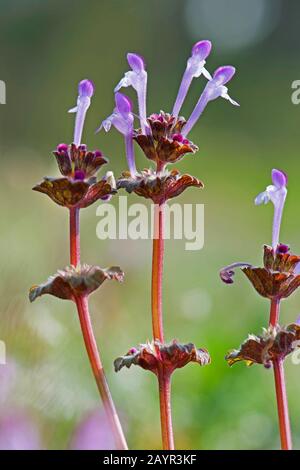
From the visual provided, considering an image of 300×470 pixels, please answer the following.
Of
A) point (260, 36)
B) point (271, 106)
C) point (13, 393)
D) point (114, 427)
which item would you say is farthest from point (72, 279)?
point (260, 36)

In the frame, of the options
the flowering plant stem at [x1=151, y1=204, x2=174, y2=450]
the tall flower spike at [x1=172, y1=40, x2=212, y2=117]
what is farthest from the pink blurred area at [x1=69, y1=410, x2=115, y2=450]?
the tall flower spike at [x1=172, y1=40, x2=212, y2=117]

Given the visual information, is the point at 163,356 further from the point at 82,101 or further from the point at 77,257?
the point at 82,101

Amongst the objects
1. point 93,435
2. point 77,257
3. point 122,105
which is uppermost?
point 122,105

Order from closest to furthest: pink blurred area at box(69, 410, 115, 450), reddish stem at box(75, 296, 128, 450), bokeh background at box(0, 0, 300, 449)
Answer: reddish stem at box(75, 296, 128, 450)
pink blurred area at box(69, 410, 115, 450)
bokeh background at box(0, 0, 300, 449)

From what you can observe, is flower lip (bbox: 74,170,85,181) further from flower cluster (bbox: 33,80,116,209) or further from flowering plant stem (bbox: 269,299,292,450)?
flowering plant stem (bbox: 269,299,292,450)

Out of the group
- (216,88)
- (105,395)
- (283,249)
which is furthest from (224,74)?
(105,395)

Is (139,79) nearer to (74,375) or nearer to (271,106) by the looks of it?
(74,375)

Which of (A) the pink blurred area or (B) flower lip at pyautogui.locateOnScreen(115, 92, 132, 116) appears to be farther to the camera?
(A) the pink blurred area
